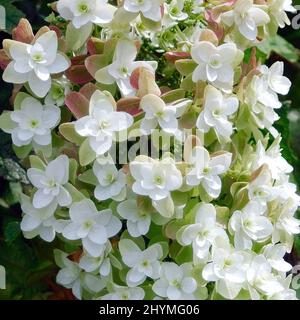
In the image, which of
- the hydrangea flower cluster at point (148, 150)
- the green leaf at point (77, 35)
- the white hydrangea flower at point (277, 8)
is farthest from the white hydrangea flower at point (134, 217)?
the white hydrangea flower at point (277, 8)

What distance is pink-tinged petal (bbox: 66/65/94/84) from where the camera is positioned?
105 centimetres

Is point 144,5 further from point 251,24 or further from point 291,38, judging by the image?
point 291,38

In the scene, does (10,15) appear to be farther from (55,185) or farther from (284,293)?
(284,293)

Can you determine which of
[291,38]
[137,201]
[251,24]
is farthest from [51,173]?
[291,38]

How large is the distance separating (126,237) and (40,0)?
0.64m

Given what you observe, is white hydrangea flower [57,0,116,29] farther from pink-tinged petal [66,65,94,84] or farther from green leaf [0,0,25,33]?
green leaf [0,0,25,33]

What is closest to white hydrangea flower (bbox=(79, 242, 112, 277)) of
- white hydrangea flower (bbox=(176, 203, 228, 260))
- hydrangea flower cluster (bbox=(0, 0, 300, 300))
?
hydrangea flower cluster (bbox=(0, 0, 300, 300))

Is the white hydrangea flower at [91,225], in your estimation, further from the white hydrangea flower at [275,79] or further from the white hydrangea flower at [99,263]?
the white hydrangea flower at [275,79]

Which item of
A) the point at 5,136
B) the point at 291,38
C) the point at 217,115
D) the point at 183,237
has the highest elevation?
the point at 217,115

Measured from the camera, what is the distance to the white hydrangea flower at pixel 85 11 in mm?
1010

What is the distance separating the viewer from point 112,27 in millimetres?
1039

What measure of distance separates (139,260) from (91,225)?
78 millimetres

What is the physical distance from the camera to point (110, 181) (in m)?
1.01

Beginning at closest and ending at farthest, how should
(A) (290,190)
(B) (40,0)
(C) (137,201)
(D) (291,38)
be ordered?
(C) (137,201)
(A) (290,190)
(B) (40,0)
(D) (291,38)
